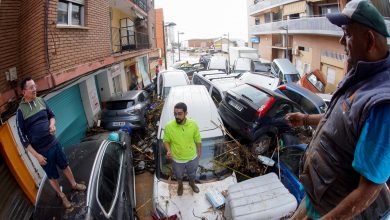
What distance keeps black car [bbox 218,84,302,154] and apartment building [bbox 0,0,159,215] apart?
4364mm

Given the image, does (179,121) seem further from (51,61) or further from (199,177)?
(51,61)

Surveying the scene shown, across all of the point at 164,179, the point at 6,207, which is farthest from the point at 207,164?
the point at 6,207

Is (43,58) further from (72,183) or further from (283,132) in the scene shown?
(283,132)

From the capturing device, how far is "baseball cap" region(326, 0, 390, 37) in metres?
1.40

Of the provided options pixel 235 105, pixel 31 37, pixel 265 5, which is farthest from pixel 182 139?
pixel 265 5

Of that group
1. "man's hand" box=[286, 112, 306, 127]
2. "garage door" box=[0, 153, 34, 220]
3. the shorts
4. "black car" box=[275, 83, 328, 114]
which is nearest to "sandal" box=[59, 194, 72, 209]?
the shorts

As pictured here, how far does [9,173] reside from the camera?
4922 mm

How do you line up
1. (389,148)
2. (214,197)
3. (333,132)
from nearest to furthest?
(389,148) < (333,132) < (214,197)

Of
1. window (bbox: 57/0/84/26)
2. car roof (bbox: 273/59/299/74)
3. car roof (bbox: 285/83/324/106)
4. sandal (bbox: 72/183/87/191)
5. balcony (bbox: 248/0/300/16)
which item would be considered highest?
balcony (bbox: 248/0/300/16)

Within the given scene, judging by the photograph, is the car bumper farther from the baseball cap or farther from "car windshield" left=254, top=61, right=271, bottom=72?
"car windshield" left=254, top=61, right=271, bottom=72

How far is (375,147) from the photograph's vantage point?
126cm

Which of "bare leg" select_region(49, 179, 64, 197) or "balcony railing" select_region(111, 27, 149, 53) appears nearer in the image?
"bare leg" select_region(49, 179, 64, 197)

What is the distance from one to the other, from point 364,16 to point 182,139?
3.67 m

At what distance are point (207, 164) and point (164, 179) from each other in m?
0.90
